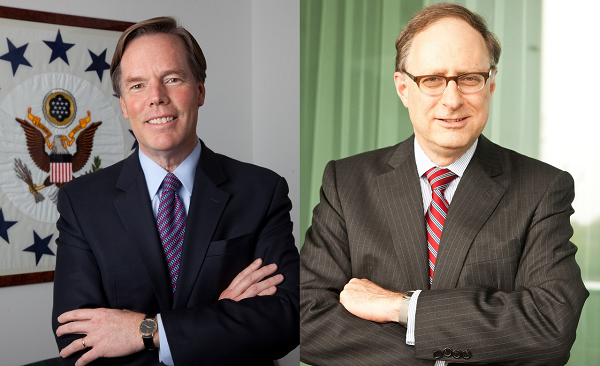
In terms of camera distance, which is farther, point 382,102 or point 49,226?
point 49,226

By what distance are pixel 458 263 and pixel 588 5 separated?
0.31 metres

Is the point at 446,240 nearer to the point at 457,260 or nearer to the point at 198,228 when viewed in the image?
the point at 457,260

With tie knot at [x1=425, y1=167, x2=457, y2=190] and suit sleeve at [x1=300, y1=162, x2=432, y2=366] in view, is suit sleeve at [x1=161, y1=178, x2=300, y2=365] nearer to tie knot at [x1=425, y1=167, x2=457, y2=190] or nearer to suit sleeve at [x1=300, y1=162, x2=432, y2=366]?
suit sleeve at [x1=300, y1=162, x2=432, y2=366]

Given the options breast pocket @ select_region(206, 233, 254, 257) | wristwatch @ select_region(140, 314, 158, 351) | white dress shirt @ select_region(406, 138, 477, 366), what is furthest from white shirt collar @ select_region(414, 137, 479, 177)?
wristwatch @ select_region(140, 314, 158, 351)

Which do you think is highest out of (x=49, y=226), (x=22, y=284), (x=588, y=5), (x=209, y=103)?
(x=588, y=5)

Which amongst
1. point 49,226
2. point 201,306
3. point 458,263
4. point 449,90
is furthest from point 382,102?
point 49,226

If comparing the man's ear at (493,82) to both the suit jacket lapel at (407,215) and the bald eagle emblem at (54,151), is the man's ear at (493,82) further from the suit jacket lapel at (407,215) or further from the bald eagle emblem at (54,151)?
the bald eagle emblem at (54,151)

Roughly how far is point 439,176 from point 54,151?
218 cm

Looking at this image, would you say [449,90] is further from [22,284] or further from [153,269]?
[22,284]

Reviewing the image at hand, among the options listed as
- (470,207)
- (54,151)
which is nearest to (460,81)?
(470,207)

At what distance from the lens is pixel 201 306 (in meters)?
0.98

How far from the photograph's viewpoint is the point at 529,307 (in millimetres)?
651

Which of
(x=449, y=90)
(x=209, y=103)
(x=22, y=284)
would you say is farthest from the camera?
(x=22, y=284)

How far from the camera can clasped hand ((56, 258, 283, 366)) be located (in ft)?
3.21
